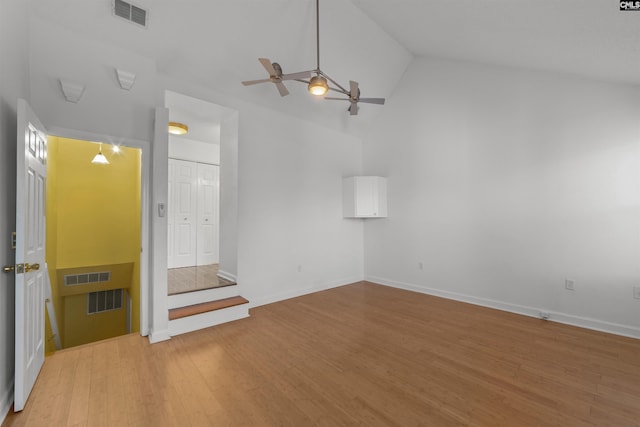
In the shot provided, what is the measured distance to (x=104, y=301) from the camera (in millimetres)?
5270

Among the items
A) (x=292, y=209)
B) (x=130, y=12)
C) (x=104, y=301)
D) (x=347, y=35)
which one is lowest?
(x=104, y=301)

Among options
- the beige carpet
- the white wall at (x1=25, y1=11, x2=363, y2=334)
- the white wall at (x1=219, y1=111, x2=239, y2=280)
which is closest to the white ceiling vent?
the white wall at (x1=25, y1=11, x2=363, y2=334)

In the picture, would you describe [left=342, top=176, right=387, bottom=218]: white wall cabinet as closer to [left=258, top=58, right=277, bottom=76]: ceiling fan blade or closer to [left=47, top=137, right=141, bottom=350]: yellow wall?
[left=258, top=58, right=277, bottom=76]: ceiling fan blade

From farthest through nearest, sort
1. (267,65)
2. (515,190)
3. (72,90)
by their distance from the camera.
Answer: (515,190) → (267,65) → (72,90)

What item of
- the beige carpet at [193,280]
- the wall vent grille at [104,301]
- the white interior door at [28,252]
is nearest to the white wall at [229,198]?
the beige carpet at [193,280]

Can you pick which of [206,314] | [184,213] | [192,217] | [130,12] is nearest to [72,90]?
[130,12]

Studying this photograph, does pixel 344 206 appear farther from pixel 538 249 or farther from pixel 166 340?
pixel 166 340

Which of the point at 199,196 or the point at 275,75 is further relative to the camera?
the point at 199,196

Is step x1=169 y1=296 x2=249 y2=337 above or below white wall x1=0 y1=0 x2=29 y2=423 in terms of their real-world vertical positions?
below

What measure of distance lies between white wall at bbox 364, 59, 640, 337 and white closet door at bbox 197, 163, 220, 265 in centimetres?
376

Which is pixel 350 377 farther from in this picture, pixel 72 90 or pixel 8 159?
pixel 72 90

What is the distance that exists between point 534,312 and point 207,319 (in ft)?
14.5

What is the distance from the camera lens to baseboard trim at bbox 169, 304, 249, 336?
3168 mm

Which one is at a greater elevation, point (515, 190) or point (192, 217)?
point (515, 190)
